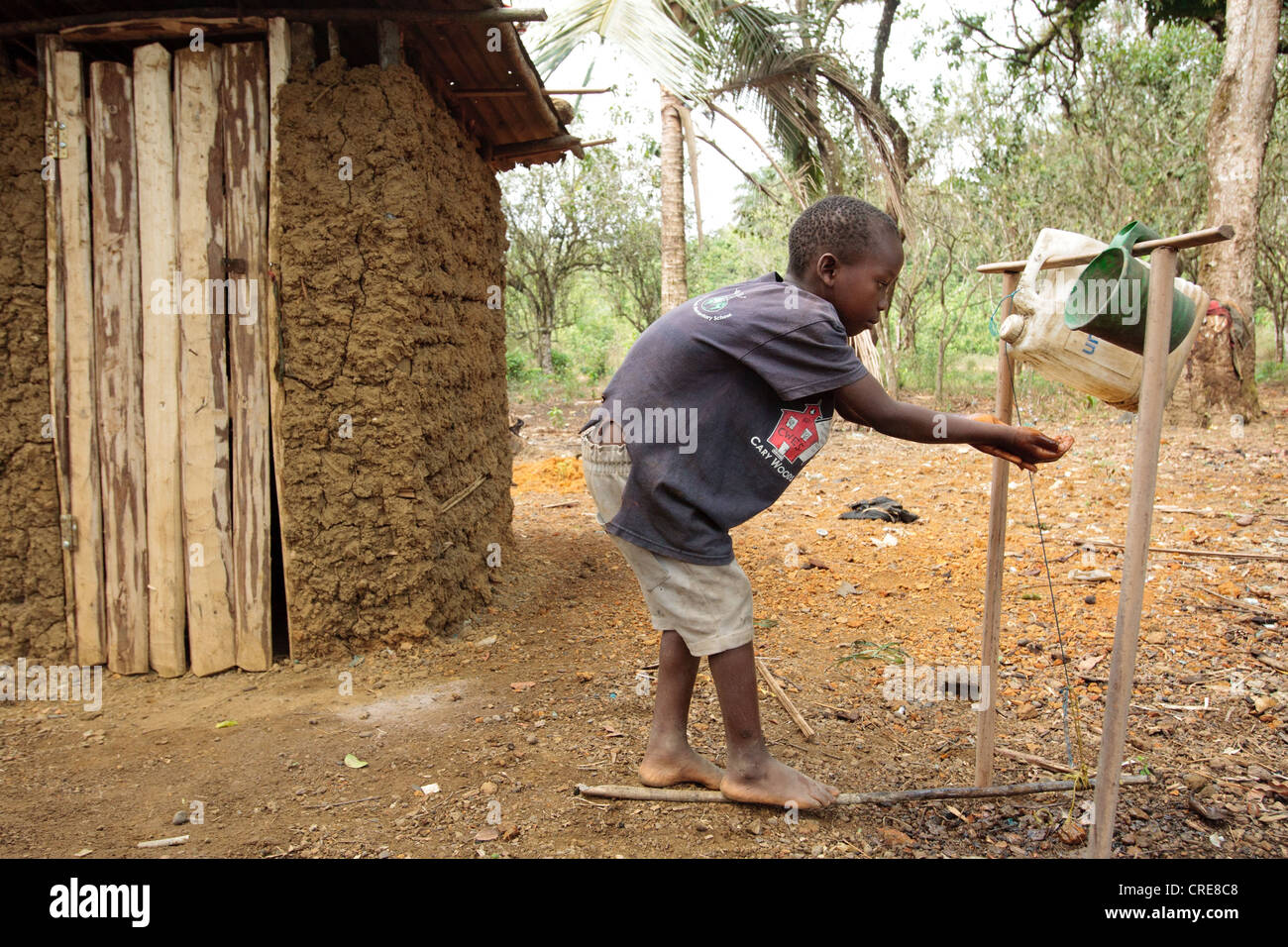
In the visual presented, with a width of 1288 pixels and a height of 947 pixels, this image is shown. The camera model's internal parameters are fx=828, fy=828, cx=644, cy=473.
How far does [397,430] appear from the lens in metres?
3.71

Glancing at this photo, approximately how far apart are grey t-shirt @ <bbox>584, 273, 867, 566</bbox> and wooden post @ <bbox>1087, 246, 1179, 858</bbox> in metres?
0.66

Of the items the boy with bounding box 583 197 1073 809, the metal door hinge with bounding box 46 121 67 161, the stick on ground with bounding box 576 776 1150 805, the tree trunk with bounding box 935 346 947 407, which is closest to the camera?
the boy with bounding box 583 197 1073 809

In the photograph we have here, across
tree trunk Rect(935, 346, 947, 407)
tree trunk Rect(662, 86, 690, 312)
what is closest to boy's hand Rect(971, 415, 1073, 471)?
tree trunk Rect(662, 86, 690, 312)

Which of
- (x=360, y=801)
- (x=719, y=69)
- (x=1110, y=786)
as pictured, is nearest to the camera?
(x=1110, y=786)

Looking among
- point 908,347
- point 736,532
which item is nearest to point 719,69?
point 736,532

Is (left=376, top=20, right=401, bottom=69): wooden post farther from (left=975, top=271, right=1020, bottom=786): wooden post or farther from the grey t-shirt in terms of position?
(left=975, top=271, right=1020, bottom=786): wooden post

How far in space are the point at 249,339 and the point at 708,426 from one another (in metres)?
2.38

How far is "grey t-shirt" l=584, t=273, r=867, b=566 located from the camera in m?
2.24

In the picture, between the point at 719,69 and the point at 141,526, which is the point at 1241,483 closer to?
the point at 719,69

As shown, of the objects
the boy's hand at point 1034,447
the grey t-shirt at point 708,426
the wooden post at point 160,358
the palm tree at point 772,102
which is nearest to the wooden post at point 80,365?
the wooden post at point 160,358

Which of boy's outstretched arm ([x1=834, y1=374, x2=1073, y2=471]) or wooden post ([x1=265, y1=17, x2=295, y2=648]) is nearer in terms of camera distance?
boy's outstretched arm ([x1=834, y1=374, x2=1073, y2=471])

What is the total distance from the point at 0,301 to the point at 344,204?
154 centimetres

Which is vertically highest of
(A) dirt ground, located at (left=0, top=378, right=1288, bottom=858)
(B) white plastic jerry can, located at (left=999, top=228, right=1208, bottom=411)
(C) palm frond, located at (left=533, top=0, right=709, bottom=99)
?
(C) palm frond, located at (left=533, top=0, right=709, bottom=99)

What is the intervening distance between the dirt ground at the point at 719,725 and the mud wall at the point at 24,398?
1.54ft
